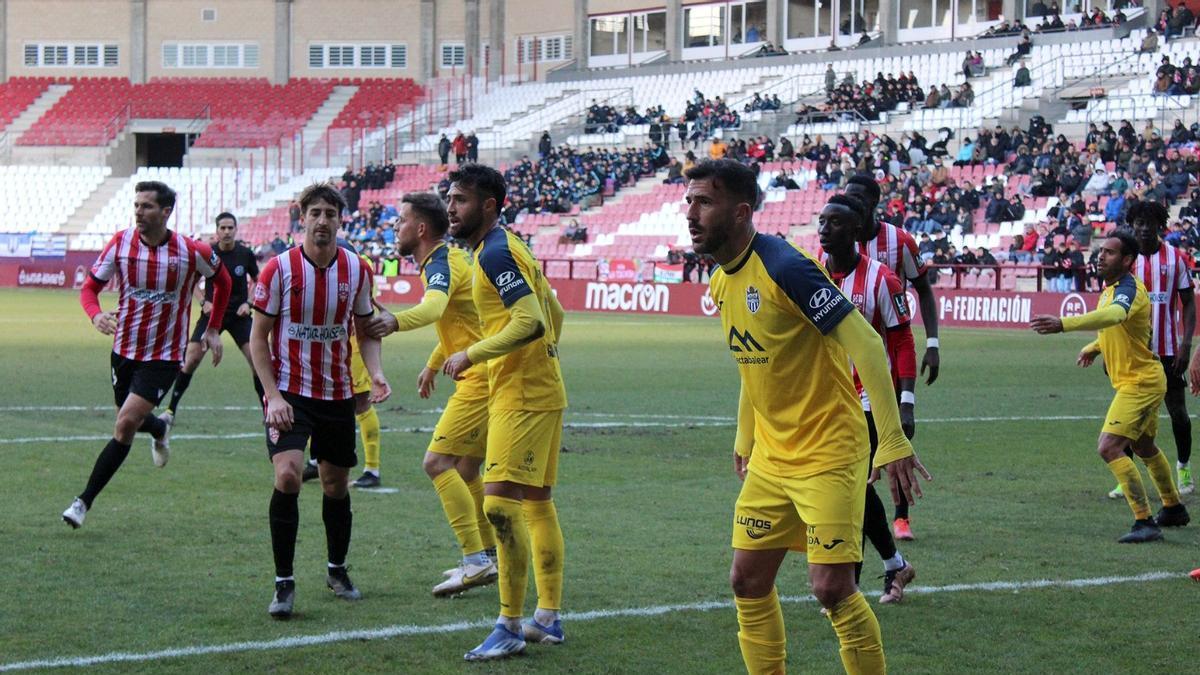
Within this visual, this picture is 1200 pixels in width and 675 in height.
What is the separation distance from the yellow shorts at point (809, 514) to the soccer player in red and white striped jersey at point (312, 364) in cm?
278

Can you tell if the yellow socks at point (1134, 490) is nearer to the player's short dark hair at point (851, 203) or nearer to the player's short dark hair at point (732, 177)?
the player's short dark hair at point (851, 203)

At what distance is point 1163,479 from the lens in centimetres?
1016

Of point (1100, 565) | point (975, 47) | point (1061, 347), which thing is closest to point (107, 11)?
point (975, 47)

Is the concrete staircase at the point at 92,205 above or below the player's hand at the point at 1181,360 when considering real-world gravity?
above

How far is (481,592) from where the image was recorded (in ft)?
26.2

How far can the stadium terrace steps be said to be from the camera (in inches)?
2511

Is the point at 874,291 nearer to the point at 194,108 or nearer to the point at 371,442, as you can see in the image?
the point at 371,442

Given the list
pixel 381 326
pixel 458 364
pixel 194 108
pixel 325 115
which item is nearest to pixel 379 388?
pixel 381 326

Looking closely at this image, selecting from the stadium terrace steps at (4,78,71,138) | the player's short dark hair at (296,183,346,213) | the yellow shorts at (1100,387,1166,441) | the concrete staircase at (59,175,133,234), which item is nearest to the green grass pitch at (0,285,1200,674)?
the yellow shorts at (1100,387,1166,441)

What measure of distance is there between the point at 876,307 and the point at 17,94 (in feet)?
212

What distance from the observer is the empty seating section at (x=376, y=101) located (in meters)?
61.7

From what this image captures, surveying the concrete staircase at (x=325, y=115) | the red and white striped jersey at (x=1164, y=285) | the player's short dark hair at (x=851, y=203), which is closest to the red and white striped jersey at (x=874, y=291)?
the player's short dark hair at (x=851, y=203)

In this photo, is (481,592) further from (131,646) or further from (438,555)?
(131,646)

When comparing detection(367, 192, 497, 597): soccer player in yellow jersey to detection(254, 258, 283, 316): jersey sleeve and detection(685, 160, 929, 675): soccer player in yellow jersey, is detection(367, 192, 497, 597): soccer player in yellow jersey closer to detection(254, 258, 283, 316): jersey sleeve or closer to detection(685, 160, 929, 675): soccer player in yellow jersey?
detection(254, 258, 283, 316): jersey sleeve
